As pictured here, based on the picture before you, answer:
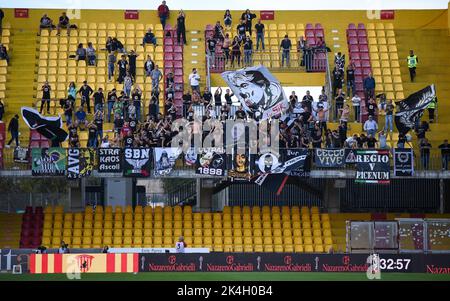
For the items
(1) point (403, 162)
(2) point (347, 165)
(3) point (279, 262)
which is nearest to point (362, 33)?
(2) point (347, 165)

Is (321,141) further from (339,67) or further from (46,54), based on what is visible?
(46,54)

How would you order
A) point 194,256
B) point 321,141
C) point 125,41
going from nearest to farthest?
point 194,256 < point 321,141 < point 125,41

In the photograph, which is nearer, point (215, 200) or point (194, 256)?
point (194, 256)

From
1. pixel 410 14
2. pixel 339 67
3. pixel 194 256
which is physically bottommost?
pixel 194 256

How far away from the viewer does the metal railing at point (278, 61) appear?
157 feet

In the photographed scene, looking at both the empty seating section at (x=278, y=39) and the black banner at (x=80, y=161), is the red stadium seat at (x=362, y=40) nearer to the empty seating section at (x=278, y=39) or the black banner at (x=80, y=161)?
the empty seating section at (x=278, y=39)

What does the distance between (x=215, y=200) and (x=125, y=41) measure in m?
7.82

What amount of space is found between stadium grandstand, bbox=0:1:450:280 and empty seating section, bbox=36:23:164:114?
77 millimetres

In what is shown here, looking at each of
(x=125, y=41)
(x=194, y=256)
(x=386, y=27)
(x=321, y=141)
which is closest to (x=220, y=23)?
(x=125, y=41)

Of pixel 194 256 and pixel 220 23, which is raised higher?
pixel 220 23

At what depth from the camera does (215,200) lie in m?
48.9

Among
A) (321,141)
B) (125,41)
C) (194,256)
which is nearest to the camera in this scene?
(194,256)

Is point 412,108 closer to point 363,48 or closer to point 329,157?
point 329,157

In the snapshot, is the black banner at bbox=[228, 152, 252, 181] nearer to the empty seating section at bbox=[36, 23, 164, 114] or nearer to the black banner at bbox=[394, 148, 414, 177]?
the black banner at bbox=[394, 148, 414, 177]
